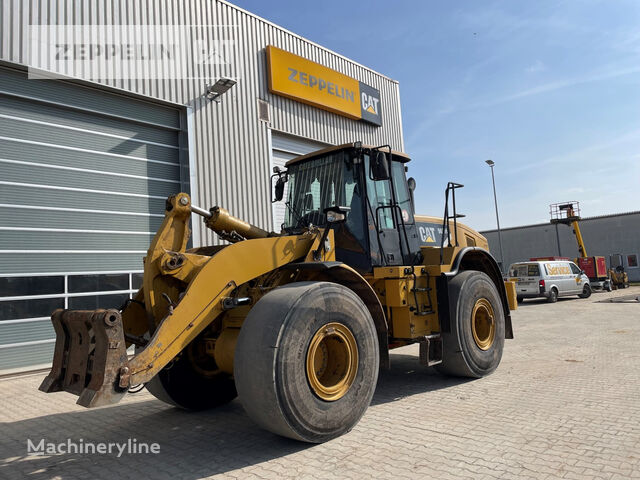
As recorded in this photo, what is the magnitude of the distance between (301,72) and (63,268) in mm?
8625

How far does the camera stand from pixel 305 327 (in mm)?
4051

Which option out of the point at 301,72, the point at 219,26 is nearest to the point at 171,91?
the point at 219,26

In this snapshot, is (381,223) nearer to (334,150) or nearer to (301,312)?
(334,150)

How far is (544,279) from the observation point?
19.3 meters

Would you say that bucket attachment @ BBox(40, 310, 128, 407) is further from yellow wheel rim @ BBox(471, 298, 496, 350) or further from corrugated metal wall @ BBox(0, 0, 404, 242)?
corrugated metal wall @ BBox(0, 0, 404, 242)

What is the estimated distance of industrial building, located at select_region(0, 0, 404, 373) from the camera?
908 centimetres

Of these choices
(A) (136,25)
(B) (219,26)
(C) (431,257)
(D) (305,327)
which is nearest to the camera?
(D) (305,327)

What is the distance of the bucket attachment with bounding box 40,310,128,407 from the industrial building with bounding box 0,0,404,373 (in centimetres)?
620

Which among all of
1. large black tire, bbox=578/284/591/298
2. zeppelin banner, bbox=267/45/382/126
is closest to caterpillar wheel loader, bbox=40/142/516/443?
zeppelin banner, bbox=267/45/382/126

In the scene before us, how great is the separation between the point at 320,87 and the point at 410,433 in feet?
40.0

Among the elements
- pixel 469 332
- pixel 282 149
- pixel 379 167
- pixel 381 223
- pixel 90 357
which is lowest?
pixel 469 332

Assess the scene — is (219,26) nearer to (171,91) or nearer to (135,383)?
(171,91)
